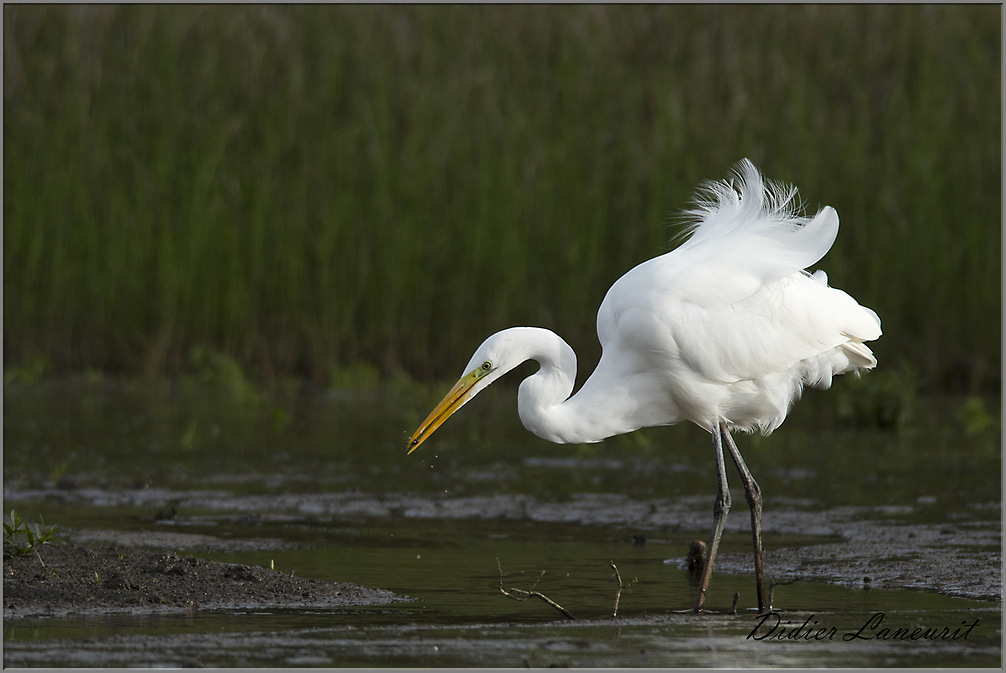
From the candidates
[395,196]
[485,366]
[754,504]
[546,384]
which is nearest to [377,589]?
[485,366]

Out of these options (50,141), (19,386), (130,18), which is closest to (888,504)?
(19,386)

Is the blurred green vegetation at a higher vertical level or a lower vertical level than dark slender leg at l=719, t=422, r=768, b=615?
higher

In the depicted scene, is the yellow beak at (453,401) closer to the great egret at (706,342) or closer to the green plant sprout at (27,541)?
the great egret at (706,342)

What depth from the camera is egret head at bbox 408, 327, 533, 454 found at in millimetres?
5324

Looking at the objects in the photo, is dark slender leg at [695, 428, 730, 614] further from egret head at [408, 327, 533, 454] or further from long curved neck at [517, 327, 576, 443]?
egret head at [408, 327, 533, 454]

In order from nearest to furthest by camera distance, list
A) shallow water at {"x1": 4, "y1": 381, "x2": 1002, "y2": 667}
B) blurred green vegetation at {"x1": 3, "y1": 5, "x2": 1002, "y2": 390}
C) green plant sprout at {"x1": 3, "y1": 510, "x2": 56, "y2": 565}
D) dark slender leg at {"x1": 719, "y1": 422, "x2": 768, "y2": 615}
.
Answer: shallow water at {"x1": 4, "y1": 381, "x2": 1002, "y2": 667}
green plant sprout at {"x1": 3, "y1": 510, "x2": 56, "y2": 565}
dark slender leg at {"x1": 719, "y1": 422, "x2": 768, "y2": 615}
blurred green vegetation at {"x1": 3, "y1": 5, "x2": 1002, "y2": 390}


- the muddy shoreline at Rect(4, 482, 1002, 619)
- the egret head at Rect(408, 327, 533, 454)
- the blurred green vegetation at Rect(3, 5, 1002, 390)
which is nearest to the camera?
the muddy shoreline at Rect(4, 482, 1002, 619)

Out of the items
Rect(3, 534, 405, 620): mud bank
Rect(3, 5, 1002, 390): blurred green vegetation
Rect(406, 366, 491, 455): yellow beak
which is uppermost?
Rect(3, 5, 1002, 390): blurred green vegetation

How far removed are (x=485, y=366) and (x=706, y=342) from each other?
92 cm

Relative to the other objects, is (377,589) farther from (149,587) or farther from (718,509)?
(718,509)

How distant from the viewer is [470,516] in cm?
692

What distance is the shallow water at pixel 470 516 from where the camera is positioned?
4.09 m

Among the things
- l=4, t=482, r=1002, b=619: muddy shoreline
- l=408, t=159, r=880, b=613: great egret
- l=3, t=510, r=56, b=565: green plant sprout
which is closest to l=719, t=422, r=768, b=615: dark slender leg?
l=408, t=159, r=880, b=613: great egret

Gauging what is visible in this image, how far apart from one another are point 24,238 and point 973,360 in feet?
24.6
